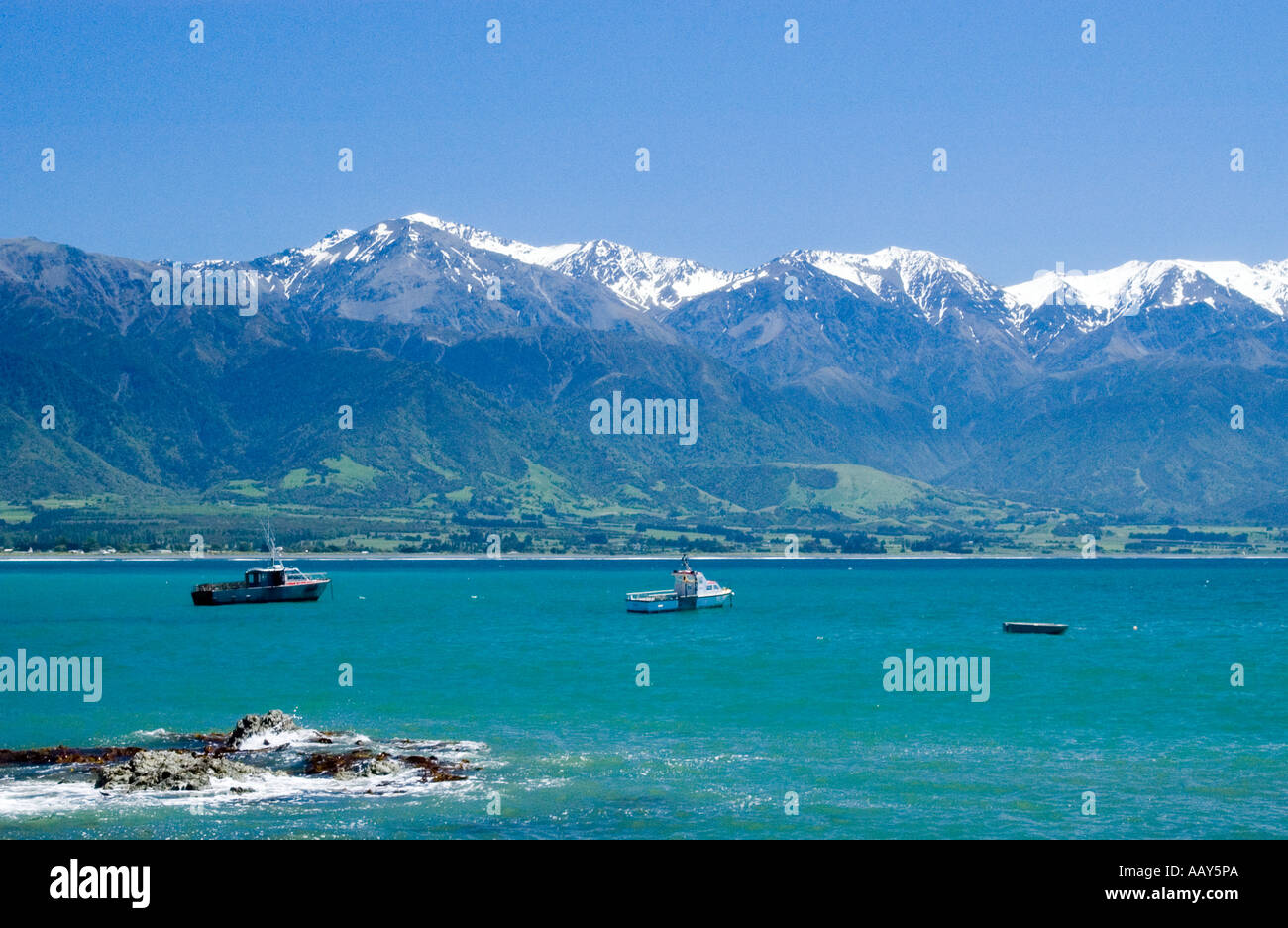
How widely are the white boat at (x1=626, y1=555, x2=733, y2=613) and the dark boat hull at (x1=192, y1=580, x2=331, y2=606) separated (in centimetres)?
4641

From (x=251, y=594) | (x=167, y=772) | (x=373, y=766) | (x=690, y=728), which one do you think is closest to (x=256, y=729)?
(x=373, y=766)

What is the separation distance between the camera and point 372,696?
7256 cm

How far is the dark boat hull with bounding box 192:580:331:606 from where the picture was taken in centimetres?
16512

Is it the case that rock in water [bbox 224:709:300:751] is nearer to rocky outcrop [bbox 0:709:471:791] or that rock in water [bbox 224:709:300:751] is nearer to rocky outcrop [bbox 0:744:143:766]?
rocky outcrop [bbox 0:709:471:791]

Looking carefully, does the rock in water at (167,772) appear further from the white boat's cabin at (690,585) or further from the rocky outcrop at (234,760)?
the white boat's cabin at (690,585)

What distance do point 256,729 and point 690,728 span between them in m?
18.7

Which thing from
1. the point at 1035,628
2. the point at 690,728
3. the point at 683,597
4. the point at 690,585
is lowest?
the point at 1035,628

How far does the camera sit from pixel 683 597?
15338cm

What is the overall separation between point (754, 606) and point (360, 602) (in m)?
52.5

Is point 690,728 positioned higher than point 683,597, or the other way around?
point 690,728

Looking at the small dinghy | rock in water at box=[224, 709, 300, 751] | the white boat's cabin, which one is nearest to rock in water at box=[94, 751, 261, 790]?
rock in water at box=[224, 709, 300, 751]

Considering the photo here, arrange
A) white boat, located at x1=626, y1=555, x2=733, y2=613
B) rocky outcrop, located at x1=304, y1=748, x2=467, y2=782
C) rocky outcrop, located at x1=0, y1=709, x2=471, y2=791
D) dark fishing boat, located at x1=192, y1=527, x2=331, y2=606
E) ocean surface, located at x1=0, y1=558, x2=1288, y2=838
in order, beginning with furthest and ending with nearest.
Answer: dark fishing boat, located at x1=192, y1=527, x2=331, y2=606 → white boat, located at x1=626, y1=555, x2=733, y2=613 → rocky outcrop, located at x1=304, y1=748, x2=467, y2=782 → rocky outcrop, located at x1=0, y1=709, x2=471, y2=791 → ocean surface, located at x1=0, y1=558, x2=1288, y2=838

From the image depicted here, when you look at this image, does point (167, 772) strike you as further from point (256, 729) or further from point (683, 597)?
point (683, 597)
